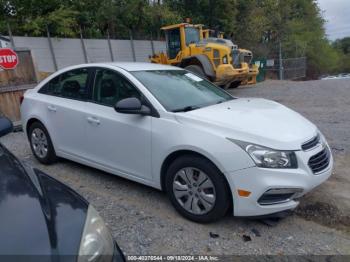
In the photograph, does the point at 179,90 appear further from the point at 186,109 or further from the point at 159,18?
the point at 159,18

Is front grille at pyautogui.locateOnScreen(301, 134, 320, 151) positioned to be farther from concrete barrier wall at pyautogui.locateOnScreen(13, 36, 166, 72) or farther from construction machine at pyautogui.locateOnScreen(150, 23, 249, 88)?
concrete barrier wall at pyautogui.locateOnScreen(13, 36, 166, 72)

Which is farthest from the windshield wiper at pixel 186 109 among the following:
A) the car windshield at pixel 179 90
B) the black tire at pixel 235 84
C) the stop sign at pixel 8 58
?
the black tire at pixel 235 84

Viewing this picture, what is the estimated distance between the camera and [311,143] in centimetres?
324

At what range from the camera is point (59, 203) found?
195 cm

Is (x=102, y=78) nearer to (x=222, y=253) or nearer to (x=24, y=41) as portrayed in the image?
(x=222, y=253)

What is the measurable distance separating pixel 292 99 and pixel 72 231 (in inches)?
436

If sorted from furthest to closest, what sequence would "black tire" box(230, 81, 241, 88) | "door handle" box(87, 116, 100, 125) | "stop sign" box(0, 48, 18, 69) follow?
"black tire" box(230, 81, 241, 88), "stop sign" box(0, 48, 18, 69), "door handle" box(87, 116, 100, 125)

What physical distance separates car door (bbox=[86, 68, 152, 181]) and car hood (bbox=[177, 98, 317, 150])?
0.54 meters

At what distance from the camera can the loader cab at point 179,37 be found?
14656 millimetres

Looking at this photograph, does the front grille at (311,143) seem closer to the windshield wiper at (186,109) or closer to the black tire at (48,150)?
the windshield wiper at (186,109)

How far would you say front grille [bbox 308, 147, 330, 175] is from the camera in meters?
3.10

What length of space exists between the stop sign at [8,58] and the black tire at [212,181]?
6.19 meters

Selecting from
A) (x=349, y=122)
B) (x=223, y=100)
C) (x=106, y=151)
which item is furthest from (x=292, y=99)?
(x=106, y=151)

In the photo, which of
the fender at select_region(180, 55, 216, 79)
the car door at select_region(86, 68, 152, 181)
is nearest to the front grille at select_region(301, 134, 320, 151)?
the car door at select_region(86, 68, 152, 181)
